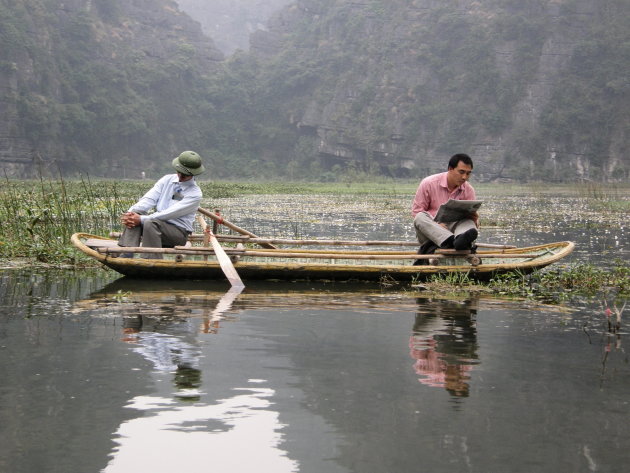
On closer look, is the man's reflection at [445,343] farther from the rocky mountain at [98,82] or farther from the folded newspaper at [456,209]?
the rocky mountain at [98,82]

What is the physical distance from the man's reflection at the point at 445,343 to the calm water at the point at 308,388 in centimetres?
1

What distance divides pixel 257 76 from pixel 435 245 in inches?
2843

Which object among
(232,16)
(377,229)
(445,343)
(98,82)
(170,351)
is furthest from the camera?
(232,16)

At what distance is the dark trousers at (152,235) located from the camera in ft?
23.4

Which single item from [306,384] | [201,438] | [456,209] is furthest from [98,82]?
[201,438]

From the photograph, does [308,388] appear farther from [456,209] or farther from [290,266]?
[456,209]

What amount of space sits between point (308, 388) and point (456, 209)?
346 cm

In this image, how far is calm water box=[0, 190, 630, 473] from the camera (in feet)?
10.2

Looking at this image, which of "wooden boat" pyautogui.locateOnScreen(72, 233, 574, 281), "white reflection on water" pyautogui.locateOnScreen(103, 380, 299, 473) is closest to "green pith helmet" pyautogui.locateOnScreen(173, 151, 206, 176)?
"wooden boat" pyautogui.locateOnScreen(72, 233, 574, 281)

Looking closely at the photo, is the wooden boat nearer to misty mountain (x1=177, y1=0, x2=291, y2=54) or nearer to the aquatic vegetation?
the aquatic vegetation

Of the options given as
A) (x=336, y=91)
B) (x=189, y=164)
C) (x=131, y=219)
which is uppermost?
(x=336, y=91)

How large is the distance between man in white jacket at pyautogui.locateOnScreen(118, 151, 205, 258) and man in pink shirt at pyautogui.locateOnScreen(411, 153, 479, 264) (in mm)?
1794

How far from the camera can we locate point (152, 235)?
714 centimetres

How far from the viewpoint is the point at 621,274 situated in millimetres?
7445
